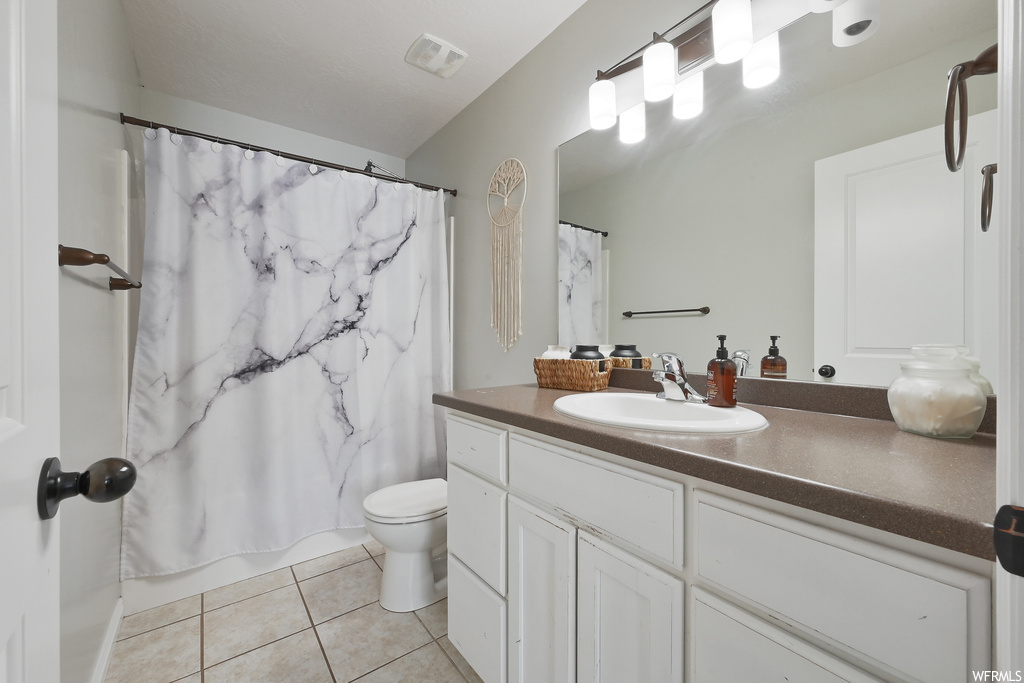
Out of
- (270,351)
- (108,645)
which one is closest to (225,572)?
(108,645)

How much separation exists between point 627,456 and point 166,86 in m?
2.78

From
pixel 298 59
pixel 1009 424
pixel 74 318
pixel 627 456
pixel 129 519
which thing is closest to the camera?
pixel 1009 424

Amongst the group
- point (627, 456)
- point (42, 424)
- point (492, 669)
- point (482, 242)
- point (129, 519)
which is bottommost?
point (492, 669)

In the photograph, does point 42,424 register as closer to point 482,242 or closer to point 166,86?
point 482,242

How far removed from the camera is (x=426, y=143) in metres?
2.67

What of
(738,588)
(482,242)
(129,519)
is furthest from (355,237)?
(738,588)

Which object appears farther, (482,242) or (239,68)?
(482,242)

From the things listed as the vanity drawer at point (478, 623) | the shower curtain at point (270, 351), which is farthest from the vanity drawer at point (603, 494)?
the shower curtain at point (270, 351)

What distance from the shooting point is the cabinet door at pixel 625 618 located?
27.7 inches

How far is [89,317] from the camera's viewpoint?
119 cm

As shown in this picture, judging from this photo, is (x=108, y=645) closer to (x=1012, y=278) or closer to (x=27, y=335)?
(x=27, y=335)

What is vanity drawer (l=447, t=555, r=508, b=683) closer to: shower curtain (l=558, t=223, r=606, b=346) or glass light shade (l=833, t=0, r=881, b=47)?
shower curtain (l=558, t=223, r=606, b=346)

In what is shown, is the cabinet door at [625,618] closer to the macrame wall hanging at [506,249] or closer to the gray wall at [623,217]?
the gray wall at [623,217]

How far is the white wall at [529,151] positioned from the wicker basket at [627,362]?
344 mm
